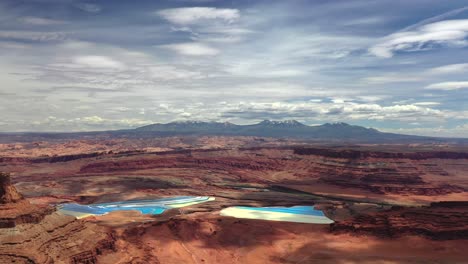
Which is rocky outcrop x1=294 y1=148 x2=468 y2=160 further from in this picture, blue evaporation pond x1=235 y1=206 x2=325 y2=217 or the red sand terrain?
blue evaporation pond x1=235 y1=206 x2=325 y2=217

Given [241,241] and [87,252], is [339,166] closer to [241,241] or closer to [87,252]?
[241,241]

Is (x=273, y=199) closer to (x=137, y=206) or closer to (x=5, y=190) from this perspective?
(x=137, y=206)

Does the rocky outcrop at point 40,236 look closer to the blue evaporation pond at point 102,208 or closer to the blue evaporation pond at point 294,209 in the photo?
the blue evaporation pond at point 102,208

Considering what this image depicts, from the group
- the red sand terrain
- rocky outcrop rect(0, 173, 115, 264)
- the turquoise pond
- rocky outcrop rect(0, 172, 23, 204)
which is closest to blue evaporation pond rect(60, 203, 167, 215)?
the turquoise pond

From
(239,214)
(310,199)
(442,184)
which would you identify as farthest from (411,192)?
(239,214)

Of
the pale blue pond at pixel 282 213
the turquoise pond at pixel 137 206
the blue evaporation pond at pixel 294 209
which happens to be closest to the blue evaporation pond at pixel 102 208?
the turquoise pond at pixel 137 206

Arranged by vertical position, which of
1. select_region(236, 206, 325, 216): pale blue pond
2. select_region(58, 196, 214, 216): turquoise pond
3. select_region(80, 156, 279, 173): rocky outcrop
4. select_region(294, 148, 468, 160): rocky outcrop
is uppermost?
select_region(294, 148, 468, 160): rocky outcrop
